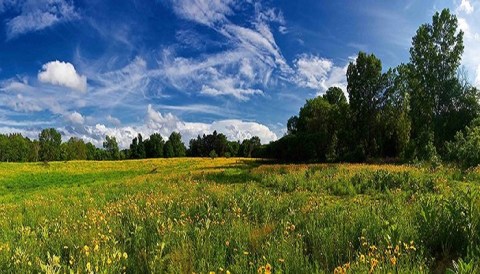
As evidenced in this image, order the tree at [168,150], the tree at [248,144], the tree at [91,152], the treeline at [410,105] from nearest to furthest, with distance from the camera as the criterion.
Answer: the treeline at [410,105]
the tree at [248,144]
the tree at [168,150]
the tree at [91,152]

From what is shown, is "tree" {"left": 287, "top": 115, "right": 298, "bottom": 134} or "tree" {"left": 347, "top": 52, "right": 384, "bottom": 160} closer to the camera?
"tree" {"left": 347, "top": 52, "right": 384, "bottom": 160}

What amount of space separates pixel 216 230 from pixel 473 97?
4360 centimetres

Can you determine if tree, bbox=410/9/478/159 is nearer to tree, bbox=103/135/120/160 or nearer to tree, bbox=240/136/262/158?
tree, bbox=240/136/262/158

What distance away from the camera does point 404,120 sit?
46.4m

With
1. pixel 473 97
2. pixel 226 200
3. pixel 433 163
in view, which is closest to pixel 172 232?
pixel 226 200

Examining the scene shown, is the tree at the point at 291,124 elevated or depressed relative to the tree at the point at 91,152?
elevated

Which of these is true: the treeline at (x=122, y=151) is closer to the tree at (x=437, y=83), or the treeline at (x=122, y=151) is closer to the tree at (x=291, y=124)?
the tree at (x=291, y=124)

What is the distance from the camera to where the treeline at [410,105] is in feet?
131

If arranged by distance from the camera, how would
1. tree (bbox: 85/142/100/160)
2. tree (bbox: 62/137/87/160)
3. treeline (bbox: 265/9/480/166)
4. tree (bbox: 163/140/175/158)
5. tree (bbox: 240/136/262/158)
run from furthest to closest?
tree (bbox: 85/142/100/160)
tree (bbox: 163/140/175/158)
tree (bbox: 240/136/262/158)
tree (bbox: 62/137/87/160)
treeline (bbox: 265/9/480/166)

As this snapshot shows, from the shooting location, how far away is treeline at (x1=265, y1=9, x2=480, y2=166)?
3978cm

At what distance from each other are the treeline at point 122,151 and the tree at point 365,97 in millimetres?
73215

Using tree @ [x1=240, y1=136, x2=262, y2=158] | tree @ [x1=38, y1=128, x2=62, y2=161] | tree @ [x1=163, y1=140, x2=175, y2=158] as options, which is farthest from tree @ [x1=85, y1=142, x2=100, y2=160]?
tree @ [x1=240, y1=136, x2=262, y2=158]

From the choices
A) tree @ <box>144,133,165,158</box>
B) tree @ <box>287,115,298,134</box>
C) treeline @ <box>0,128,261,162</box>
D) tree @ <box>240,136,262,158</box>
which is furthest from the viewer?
tree @ <box>144,133,165,158</box>

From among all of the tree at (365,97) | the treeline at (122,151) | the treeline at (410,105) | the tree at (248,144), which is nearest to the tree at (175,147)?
the treeline at (122,151)
